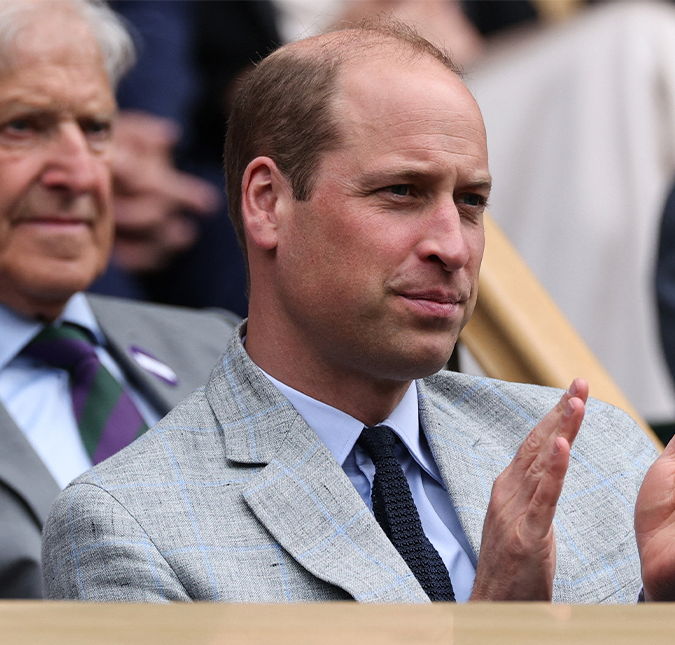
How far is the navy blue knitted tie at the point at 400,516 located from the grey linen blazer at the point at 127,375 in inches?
25.7

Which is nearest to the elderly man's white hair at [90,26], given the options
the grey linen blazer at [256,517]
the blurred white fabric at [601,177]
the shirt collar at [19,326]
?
the shirt collar at [19,326]

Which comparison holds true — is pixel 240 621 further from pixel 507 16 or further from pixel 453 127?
pixel 507 16

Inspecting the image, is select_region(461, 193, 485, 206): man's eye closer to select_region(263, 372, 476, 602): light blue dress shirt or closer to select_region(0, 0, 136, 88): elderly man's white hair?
select_region(263, 372, 476, 602): light blue dress shirt

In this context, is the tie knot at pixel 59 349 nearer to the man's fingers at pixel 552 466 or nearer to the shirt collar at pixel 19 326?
the shirt collar at pixel 19 326

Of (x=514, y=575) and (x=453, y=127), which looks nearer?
(x=514, y=575)

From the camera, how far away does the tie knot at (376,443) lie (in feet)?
5.39

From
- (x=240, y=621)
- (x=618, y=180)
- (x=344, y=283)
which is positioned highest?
(x=240, y=621)

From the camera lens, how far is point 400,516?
160 centimetres

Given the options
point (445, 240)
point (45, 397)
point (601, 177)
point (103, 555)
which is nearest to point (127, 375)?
point (45, 397)

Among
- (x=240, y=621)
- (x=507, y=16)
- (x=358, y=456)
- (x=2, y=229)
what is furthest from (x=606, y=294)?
(x=240, y=621)

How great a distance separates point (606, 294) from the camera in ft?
15.0

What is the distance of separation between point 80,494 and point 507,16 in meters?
4.37

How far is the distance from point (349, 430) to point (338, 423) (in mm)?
17

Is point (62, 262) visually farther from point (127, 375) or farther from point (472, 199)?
point (472, 199)
